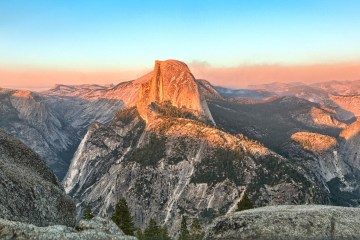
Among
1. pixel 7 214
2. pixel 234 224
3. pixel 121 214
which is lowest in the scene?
pixel 121 214

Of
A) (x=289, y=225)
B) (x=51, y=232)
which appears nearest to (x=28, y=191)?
(x=51, y=232)

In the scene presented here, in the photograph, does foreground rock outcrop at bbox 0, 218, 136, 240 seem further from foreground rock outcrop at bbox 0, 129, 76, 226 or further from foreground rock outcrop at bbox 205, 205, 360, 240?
foreground rock outcrop at bbox 205, 205, 360, 240

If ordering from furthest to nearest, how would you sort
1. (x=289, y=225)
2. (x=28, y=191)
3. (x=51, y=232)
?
(x=289, y=225) → (x=28, y=191) → (x=51, y=232)

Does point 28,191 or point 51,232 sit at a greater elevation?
point 51,232

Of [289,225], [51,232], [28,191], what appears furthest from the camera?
[289,225]

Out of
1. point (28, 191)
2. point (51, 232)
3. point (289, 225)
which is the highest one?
point (51, 232)

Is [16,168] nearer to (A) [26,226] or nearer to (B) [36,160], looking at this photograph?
(B) [36,160]

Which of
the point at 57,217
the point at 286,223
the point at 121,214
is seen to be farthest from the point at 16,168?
the point at 121,214

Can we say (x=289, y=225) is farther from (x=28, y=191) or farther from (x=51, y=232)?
(x=28, y=191)
